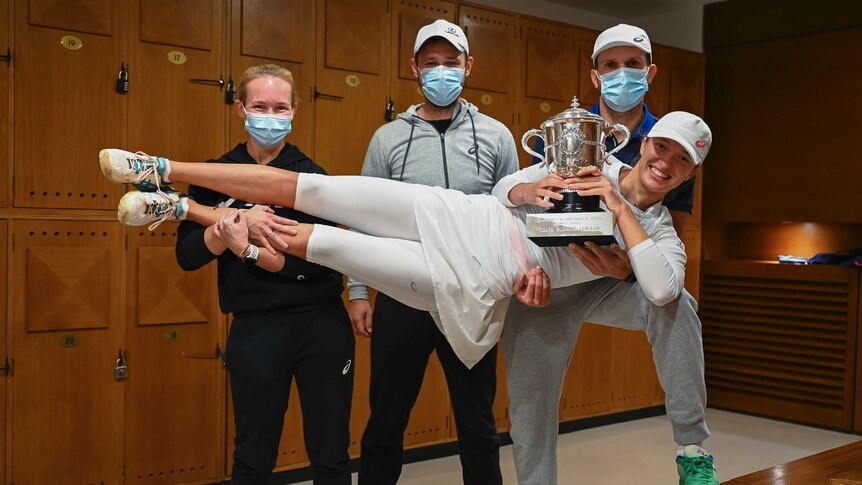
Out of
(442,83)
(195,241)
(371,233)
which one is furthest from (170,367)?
(442,83)

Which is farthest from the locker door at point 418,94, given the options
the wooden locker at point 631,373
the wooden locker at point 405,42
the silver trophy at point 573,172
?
the silver trophy at point 573,172

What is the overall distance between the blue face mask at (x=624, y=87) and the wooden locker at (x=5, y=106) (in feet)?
7.90

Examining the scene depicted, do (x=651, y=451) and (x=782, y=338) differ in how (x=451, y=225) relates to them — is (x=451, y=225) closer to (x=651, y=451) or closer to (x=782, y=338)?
(x=651, y=451)

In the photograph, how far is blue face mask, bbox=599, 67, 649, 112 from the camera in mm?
2527

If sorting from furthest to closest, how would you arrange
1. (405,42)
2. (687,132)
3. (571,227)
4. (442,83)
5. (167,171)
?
(405,42), (442,83), (167,171), (687,132), (571,227)

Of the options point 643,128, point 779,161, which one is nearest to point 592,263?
point 643,128

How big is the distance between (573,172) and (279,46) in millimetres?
2167

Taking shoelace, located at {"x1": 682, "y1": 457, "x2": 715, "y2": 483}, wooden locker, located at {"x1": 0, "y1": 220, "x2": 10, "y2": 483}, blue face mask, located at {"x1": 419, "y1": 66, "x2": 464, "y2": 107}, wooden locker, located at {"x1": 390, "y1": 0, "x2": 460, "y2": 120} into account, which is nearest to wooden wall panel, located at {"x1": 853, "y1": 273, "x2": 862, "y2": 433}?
wooden locker, located at {"x1": 390, "y1": 0, "x2": 460, "y2": 120}

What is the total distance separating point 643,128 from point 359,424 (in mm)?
2364

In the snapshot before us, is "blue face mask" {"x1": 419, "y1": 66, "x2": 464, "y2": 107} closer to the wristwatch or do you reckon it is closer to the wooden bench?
the wristwatch

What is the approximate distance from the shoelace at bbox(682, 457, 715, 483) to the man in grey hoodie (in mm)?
662

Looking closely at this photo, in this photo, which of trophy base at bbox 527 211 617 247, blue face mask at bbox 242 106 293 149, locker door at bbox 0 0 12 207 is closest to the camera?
trophy base at bbox 527 211 617 247

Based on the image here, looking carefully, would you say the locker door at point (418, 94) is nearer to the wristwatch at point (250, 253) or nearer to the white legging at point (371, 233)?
the white legging at point (371, 233)

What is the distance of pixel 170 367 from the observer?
11.9 feet
